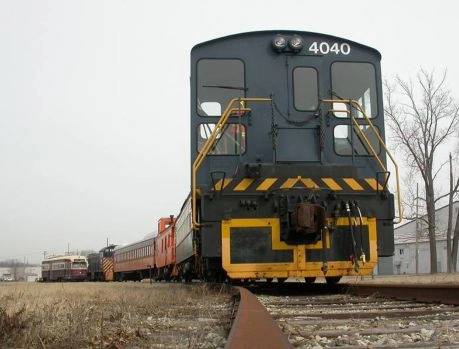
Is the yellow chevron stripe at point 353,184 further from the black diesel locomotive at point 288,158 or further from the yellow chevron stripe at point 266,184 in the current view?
the yellow chevron stripe at point 266,184

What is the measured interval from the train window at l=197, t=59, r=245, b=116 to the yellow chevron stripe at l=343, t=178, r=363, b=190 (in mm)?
2152

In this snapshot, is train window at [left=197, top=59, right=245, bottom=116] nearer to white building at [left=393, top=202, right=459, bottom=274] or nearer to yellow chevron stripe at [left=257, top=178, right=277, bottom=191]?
yellow chevron stripe at [left=257, top=178, right=277, bottom=191]

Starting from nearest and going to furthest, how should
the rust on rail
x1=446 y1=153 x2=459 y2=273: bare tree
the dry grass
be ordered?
the rust on rail
the dry grass
x1=446 y1=153 x2=459 y2=273: bare tree

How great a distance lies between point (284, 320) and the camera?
174 inches

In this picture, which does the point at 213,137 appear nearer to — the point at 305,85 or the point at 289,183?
the point at 289,183

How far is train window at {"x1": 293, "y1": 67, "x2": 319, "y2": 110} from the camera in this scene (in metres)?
8.58

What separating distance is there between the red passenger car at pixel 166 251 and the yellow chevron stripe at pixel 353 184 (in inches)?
364

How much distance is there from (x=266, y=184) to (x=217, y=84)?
6.47ft

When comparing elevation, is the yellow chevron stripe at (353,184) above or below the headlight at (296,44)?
below

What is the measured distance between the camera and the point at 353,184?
299 inches

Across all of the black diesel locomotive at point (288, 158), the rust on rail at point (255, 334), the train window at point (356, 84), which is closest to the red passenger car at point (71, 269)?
the black diesel locomotive at point (288, 158)

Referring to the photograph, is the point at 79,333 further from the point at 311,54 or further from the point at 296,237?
the point at 311,54

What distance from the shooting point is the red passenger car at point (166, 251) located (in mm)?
16781

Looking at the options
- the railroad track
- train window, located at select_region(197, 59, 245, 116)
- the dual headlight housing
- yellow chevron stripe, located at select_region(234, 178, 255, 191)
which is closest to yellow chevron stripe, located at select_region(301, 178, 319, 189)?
yellow chevron stripe, located at select_region(234, 178, 255, 191)
